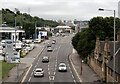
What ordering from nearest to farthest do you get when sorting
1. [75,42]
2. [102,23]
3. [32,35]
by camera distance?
[102,23], [75,42], [32,35]

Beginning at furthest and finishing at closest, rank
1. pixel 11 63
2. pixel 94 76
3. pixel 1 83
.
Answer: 1. pixel 11 63
2. pixel 94 76
3. pixel 1 83

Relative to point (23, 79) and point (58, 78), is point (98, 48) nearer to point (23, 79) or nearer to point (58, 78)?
Answer: point (58, 78)

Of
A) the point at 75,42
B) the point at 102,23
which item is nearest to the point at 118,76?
the point at 102,23

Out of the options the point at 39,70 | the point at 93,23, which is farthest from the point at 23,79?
the point at 93,23

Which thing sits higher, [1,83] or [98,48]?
[98,48]

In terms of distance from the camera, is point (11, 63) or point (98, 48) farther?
point (11, 63)

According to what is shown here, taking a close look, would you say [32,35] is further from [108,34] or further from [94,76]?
[94,76]

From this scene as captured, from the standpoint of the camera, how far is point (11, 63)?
Answer: 45625 millimetres

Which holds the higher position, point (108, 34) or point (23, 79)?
point (108, 34)

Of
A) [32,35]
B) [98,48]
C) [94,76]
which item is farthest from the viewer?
[32,35]

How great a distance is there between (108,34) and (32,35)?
6522 centimetres

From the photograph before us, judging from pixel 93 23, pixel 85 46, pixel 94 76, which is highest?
pixel 93 23

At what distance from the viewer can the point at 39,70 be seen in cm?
3428

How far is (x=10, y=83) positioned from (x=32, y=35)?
82.4 meters
